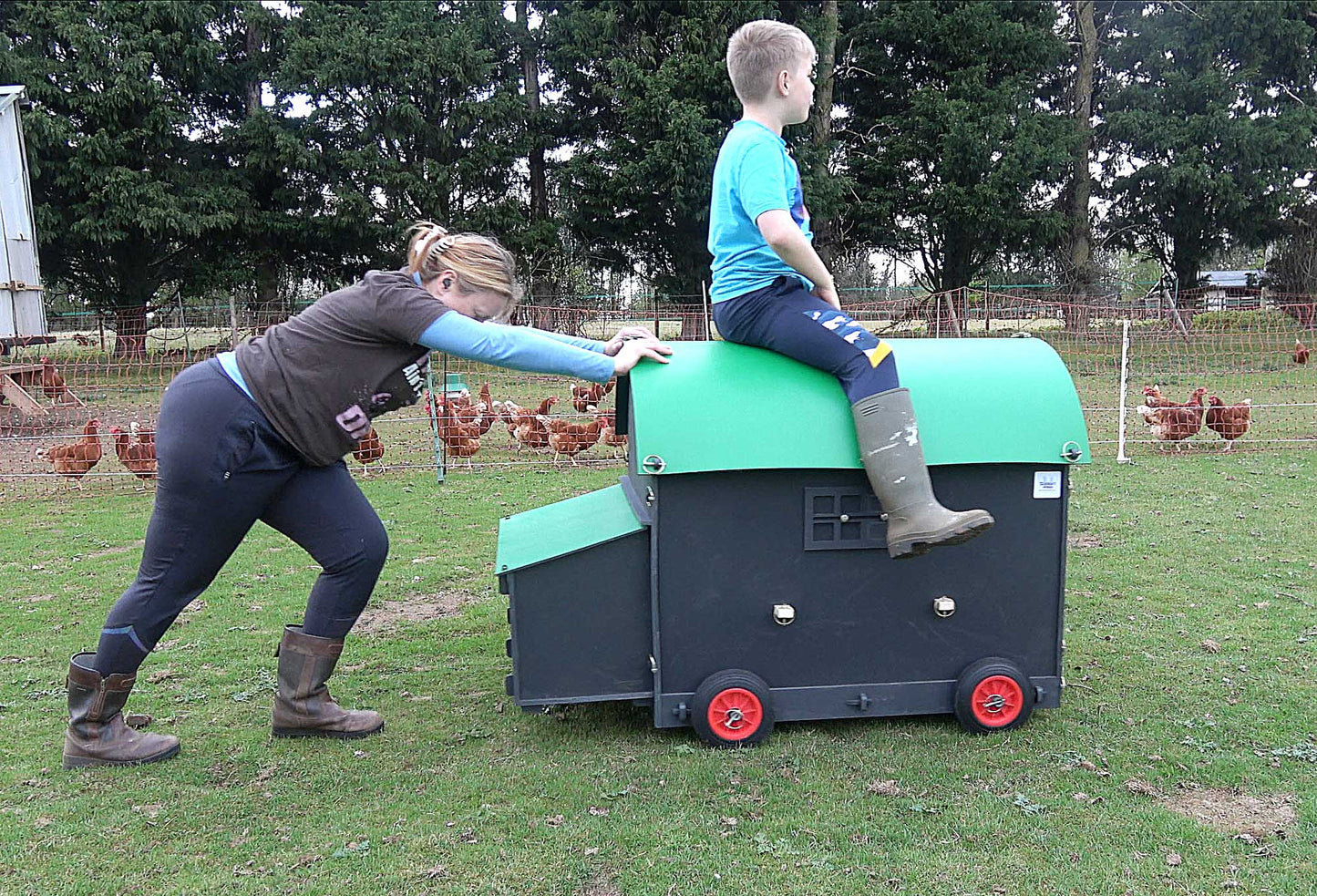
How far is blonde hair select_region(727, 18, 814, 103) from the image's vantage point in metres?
3.17

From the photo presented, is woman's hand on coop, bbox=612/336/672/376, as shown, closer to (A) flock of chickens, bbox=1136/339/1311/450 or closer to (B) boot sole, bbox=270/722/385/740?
(B) boot sole, bbox=270/722/385/740

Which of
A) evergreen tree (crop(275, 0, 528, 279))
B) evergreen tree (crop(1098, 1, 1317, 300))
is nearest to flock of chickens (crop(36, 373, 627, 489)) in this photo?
evergreen tree (crop(275, 0, 528, 279))

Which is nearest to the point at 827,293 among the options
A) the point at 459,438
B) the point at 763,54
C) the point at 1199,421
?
the point at 763,54

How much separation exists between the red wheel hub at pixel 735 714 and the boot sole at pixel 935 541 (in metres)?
0.72

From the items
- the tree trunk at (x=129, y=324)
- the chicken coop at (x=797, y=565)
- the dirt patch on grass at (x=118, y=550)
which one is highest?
the tree trunk at (x=129, y=324)

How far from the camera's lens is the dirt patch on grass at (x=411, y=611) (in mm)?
5020

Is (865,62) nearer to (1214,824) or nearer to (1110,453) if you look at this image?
(1110,453)

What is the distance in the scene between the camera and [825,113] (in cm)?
2723

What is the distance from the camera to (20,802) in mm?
3076

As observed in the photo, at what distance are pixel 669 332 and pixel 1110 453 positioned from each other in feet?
41.0

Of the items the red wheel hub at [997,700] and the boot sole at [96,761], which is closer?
the boot sole at [96,761]

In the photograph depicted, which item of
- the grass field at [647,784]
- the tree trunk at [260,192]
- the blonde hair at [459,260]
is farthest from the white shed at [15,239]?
the blonde hair at [459,260]

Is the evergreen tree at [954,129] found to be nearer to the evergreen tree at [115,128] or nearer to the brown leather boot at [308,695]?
the evergreen tree at [115,128]

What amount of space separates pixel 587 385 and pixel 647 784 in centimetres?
1107
